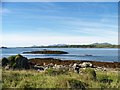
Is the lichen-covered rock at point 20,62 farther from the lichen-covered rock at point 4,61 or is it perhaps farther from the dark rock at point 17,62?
the lichen-covered rock at point 4,61

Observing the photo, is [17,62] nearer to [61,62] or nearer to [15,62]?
[15,62]

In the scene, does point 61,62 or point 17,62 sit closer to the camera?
point 17,62

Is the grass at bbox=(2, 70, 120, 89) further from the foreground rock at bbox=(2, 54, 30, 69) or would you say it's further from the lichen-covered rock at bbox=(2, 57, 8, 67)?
the lichen-covered rock at bbox=(2, 57, 8, 67)

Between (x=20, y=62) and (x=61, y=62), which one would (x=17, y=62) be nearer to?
(x=20, y=62)

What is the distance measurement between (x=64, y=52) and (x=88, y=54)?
1.14 meters

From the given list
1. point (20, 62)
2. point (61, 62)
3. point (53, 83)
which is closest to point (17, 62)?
point (20, 62)

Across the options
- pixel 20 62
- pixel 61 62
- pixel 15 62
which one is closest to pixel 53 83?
pixel 15 62

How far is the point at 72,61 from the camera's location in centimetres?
1351

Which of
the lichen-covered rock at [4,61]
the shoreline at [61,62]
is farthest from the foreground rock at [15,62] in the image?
the shoreline at [61,62]

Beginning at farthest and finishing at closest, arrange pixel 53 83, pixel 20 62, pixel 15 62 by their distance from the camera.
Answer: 1. pixel 20 62
2. pixel 15 62
3. pixel 53 83

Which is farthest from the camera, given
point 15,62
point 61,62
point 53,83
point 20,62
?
point 61,62

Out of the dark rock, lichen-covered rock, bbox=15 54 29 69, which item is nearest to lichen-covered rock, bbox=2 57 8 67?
the dark rock

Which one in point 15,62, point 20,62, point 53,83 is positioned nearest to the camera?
point 53,83

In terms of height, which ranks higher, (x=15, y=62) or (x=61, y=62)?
(x=15, y=62)
